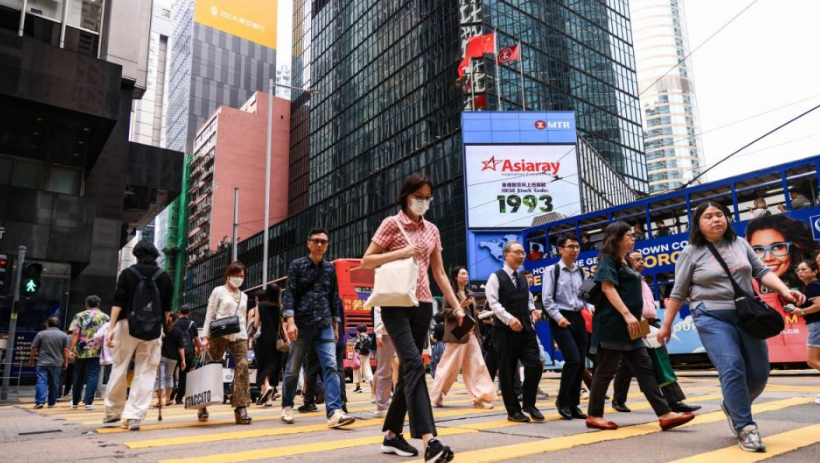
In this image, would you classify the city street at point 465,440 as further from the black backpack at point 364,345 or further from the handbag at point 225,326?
the black backpack at point 364,345

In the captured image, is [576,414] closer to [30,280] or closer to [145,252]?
[145,252]

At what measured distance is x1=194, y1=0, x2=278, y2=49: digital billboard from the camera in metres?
104

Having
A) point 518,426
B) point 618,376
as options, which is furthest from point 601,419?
point 618,376

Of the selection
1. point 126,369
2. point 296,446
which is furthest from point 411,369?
point 126,369

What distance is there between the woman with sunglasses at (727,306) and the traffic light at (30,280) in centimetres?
1291

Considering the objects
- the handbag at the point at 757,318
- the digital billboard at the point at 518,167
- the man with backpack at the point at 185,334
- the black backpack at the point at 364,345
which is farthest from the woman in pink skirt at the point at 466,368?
the digital billboard at the point at 518,167

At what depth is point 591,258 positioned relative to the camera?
15195mm

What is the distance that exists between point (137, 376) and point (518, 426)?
12.5 ft

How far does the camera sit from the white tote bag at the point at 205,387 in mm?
6008

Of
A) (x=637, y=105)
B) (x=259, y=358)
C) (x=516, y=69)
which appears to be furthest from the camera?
(x=637, y=105)

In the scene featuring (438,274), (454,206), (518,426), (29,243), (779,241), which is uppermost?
(454,206)

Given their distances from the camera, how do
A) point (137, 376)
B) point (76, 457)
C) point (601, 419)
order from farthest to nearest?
point (137, 376) → point (601, 419) → point (76, 457)

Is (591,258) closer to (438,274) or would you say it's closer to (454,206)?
(438,274)

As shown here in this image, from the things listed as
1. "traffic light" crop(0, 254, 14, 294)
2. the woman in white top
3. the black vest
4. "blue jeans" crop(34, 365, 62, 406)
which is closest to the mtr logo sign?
"traffic light" crop(0, 254, 14, 294)
